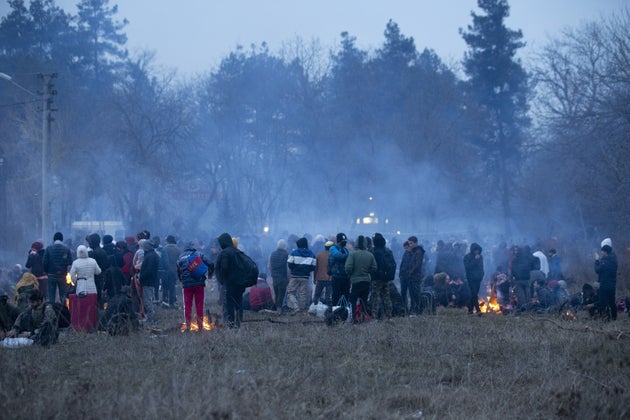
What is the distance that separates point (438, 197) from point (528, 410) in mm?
40920

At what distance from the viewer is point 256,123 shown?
44312 millimetres

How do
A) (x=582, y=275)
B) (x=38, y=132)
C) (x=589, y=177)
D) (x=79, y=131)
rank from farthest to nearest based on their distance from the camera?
(x=79, y=131) → (x=38, y=132) → (x=589, y=177) → (x=582, y=275)

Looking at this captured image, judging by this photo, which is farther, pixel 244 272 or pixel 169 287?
pixel 169 287

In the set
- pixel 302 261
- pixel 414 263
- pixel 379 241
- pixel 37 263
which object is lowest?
pixel 414 263

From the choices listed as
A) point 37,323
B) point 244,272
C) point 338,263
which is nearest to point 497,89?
point 338,263

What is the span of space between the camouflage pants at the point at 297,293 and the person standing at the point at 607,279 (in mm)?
6514

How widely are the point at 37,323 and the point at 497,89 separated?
38228 millimetres

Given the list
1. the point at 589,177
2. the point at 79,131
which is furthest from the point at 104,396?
the point at 79,131

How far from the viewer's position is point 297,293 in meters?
17.7

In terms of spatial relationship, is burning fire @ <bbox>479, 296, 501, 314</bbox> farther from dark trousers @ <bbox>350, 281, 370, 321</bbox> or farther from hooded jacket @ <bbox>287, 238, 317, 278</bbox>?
dark trousers @ <bbox>350, 281, 370, 321</bbox>

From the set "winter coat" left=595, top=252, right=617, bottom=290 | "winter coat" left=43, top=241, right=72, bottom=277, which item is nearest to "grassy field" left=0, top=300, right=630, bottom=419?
"winter coat" left=595, top=252, right=617, bottom=290

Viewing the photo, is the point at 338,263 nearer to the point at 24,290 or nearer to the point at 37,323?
the point at 37,323

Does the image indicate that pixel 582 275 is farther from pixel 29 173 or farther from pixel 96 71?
pixel 96 71

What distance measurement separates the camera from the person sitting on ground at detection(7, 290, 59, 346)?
1143cm
